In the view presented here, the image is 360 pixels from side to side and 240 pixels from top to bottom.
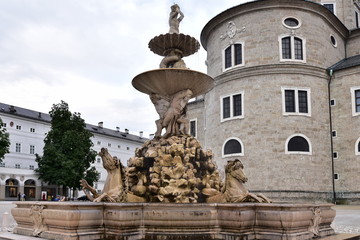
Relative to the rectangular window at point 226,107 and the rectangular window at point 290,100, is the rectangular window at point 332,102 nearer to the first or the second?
the rectangular window at point 290,100

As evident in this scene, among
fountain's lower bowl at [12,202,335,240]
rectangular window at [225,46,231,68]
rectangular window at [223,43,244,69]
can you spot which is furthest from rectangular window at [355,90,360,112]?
fountain's lower bowl at [12,202,335,240]

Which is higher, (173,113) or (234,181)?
(173,113)

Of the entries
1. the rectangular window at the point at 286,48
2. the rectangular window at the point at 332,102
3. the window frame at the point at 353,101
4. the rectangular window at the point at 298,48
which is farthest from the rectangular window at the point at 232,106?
the window frame at the point at 353,101

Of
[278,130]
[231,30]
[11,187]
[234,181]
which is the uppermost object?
[231,30]

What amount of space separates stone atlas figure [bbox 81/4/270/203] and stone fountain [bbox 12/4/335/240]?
24mm

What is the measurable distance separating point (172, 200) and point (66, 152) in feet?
124

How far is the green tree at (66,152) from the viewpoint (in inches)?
1726

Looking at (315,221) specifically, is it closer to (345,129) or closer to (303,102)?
(303,102)

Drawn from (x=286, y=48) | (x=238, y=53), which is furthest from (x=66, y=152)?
(x=286, y=48)

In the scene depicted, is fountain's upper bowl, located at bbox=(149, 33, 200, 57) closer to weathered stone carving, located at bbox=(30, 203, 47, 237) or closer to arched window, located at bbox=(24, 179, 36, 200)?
weathered stone carving, located at bbox=(30, 203, 47, 237)

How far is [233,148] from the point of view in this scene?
109 feet

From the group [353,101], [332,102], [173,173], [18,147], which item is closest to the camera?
[173,173]

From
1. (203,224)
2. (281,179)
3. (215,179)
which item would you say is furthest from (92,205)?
(281,179)

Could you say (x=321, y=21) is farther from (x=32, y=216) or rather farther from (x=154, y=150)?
(x=32, y=216)
